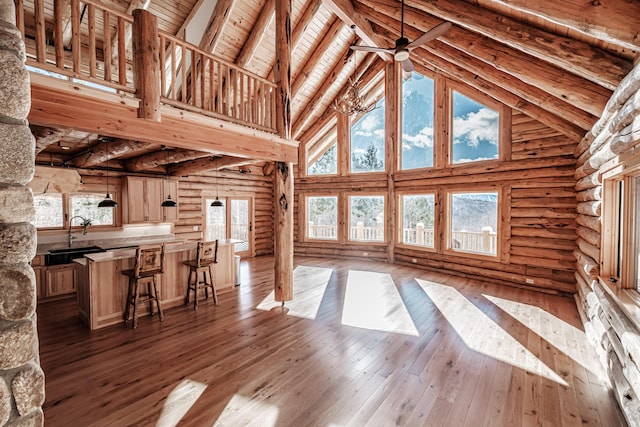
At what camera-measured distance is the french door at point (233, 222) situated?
960cm

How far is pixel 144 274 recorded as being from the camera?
468 cm

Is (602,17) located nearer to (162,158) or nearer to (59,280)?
(162,158)

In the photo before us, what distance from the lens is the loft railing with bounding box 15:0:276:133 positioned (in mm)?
2777

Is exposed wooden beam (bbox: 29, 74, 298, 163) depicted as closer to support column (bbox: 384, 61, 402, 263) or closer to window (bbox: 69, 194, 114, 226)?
window (bbox: 69, 194, 114, 226)

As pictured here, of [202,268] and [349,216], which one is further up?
[349,216]

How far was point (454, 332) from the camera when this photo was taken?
4312 mm

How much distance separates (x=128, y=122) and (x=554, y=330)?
636 centimetres

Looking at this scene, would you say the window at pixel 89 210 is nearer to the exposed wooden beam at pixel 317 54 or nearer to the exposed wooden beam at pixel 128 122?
the exposed wooden beam at pixel 128 122

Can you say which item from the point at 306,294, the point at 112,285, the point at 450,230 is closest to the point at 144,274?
the point at 112,285

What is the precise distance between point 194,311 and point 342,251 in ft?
19.1

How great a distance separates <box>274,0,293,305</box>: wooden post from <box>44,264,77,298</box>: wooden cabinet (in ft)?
13.2

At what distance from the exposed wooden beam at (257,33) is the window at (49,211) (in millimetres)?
5096

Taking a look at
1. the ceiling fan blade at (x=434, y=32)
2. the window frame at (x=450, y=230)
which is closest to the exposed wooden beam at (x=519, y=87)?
the ceiling fan blade at (x=434, y=32)

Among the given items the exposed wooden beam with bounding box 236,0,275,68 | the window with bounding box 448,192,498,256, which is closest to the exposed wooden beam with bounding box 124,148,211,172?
the exposed wooden beam with bounding box 236,0,275,68
